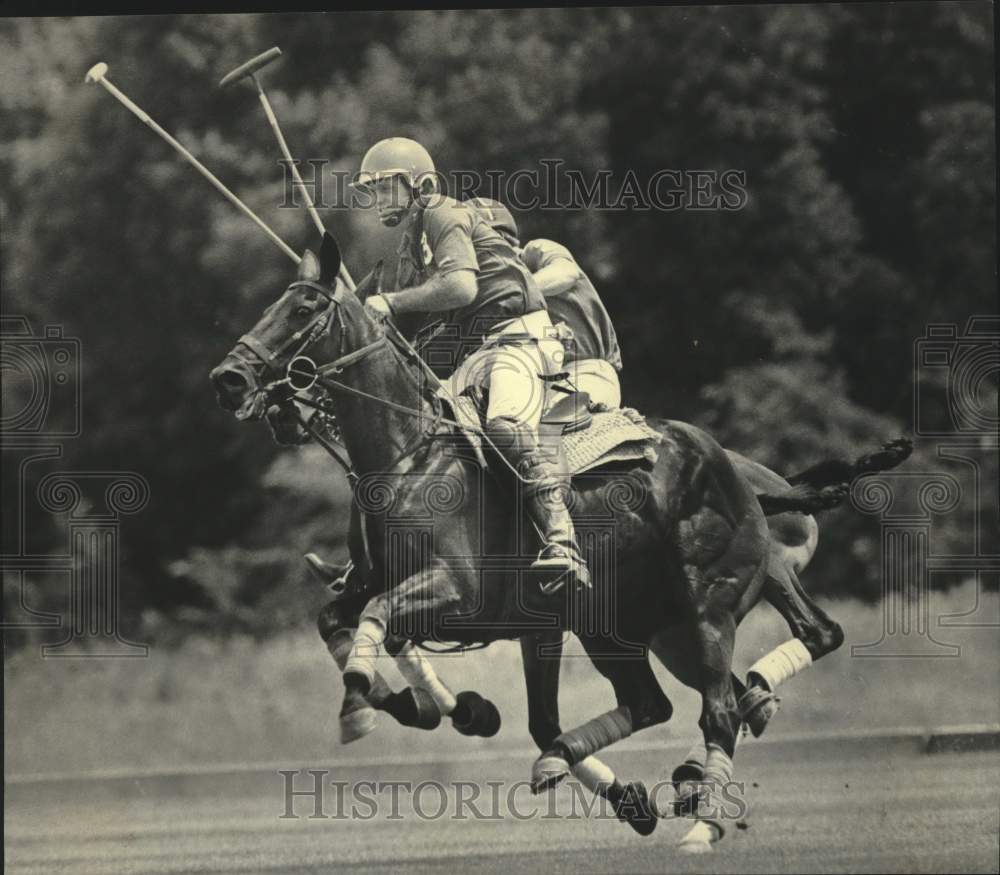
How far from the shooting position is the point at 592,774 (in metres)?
10.7

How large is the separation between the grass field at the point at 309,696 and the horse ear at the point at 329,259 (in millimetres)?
1992

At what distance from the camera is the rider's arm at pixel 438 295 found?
34.1 feet

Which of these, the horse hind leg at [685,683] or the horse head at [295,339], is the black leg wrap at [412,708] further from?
the horse head at [295,339]

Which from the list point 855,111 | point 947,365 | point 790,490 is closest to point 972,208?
point 855,111

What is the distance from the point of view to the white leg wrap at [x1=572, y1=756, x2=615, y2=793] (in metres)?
10.7

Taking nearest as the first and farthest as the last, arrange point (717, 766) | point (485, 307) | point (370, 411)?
1. point (370, 411)
2. point (717, 766)
3. point (485, 307)

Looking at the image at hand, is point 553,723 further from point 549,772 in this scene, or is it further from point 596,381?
point 596,381

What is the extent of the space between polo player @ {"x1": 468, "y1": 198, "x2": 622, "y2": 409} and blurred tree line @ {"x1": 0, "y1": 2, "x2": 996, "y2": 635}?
227cm

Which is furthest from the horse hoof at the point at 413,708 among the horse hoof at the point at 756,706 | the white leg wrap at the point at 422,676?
the horse hoof at the point at 756,706

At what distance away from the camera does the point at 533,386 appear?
10484 millimetres

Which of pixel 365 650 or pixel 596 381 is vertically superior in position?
pixel 596 381

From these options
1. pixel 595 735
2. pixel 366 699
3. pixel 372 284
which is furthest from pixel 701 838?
pixel 372 284

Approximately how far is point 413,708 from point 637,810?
142 cm

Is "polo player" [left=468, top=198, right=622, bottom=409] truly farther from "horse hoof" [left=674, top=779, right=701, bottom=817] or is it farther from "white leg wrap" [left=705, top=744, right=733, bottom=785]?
"horse hoof" [left=674, top=779, right=701, bottom=817]
